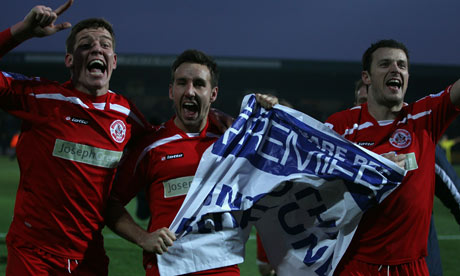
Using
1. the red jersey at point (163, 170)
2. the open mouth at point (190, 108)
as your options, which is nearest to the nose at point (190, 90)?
the open mouth at point (190, 108)

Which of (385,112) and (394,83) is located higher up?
(394,83)

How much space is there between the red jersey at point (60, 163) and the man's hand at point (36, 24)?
30cm

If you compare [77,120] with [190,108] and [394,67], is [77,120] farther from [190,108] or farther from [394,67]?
[394,67]

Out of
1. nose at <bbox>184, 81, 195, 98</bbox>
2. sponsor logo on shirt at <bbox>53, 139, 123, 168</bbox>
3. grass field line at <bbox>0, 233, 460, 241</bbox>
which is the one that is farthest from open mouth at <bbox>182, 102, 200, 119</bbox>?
grass field line at <bbox>0, 233, 460, 241</bbox>

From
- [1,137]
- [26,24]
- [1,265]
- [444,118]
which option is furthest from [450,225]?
[1,137]

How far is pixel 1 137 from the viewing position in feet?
94.4

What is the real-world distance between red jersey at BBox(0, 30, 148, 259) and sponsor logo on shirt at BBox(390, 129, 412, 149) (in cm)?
168

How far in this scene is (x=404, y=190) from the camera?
2844 millimetres

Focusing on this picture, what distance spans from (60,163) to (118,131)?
15.3 inches

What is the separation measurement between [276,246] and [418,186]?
0.92 metres

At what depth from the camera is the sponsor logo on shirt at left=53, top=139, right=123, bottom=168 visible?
2.76 m

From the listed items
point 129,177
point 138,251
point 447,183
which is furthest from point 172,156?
point 138,251

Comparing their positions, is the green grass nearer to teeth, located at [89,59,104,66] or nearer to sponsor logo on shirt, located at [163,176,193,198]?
sponsor logo on shirt, located at [163,176,193,198]

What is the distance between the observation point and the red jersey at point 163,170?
9.02 ft
